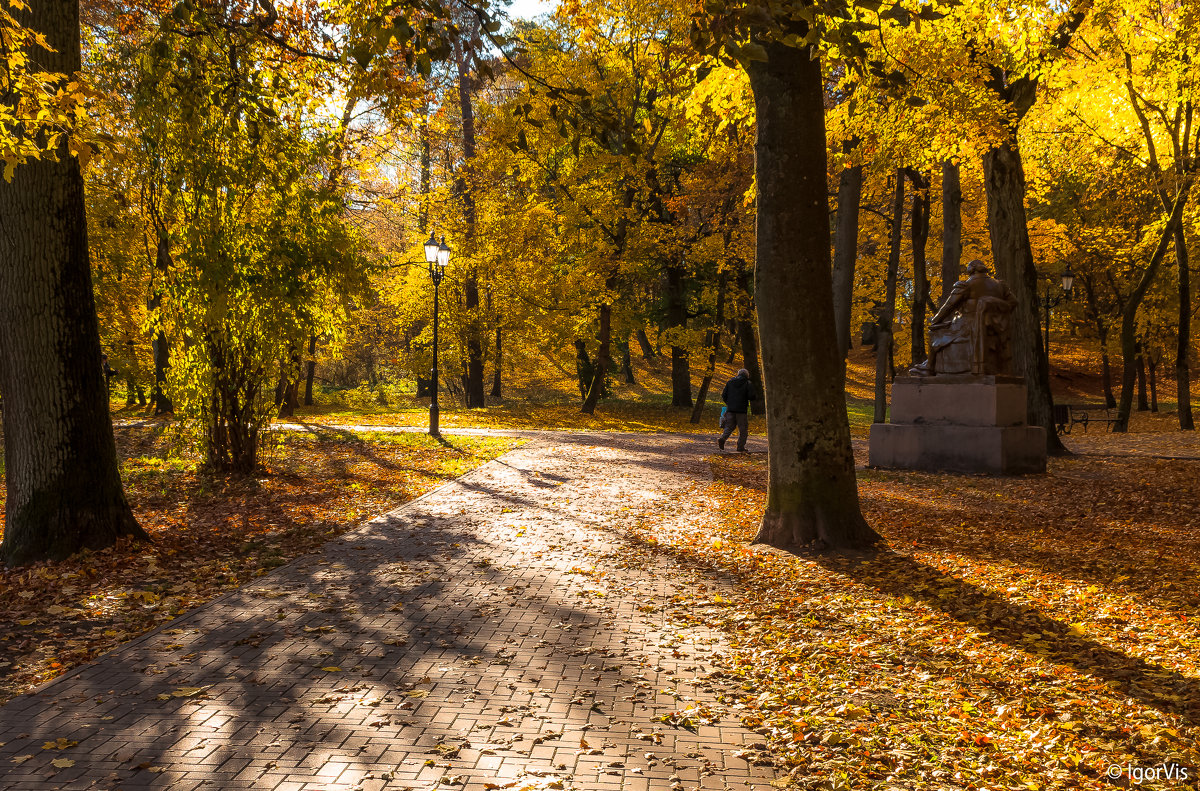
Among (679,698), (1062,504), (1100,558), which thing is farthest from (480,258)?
(679,698)

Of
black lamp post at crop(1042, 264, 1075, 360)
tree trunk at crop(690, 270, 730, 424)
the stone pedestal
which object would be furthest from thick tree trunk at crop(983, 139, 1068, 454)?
tree trunk at crop(690, 270, 730, 424)

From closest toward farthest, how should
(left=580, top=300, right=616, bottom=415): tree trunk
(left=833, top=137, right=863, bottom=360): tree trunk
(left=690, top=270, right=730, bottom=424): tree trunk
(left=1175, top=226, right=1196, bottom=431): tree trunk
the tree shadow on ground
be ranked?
the tree shadow on ground → (left=833, top=137, right=863, bottom=360): tree trunk → (left=1175, top=226, right=1196, bottom=431): tree trunk → (left=690, top=270, right=730, bottom=424): tree trunk → (left=580, top=300, right=616, bottom=415): tree trunk

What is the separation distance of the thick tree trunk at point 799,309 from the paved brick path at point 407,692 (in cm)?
161


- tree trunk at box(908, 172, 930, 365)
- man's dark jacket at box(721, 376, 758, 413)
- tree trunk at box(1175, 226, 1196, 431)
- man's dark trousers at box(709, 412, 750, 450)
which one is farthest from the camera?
tree trunk at box(1175, 226, 1196, 431)

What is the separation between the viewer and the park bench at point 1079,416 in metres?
21.8

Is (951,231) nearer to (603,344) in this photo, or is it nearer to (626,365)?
(603,344)

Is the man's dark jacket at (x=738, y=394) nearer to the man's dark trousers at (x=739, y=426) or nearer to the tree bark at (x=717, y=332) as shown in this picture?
the man's dark trousers at (x=739, y=426)

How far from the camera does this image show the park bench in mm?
21844

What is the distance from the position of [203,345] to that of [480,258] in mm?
15707

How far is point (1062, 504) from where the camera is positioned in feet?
35.4

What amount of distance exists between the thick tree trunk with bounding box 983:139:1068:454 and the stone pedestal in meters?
1.72

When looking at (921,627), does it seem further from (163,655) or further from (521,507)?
(521,507)

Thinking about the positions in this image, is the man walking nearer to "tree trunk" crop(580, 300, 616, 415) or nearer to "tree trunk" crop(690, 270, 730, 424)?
"tree trunk" crop(690, 270, 730, 424)

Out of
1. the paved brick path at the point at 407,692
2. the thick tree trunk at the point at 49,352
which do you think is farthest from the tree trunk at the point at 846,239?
the thick tree trunk at the point at 49,352
